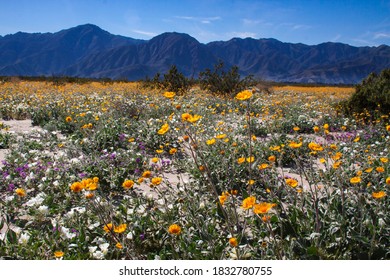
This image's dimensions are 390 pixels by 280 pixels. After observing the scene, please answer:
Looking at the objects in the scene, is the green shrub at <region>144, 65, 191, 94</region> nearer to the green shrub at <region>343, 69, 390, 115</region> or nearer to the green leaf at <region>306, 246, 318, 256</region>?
the green shrub at <region>343, 69, 390, 115</region>

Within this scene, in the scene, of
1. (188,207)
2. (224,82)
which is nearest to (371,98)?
(224,82)

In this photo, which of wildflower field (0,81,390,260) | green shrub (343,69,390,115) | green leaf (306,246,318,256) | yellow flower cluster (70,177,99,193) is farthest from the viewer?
green shrub (343,69,390,115)

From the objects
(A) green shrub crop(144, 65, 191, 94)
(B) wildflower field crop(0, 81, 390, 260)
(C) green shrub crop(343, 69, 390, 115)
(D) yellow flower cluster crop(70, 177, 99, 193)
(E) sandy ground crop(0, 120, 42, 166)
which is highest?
(A) green shrub crop(144, 65, 191, 94)

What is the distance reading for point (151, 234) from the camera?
2463mm

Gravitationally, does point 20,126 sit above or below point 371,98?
below

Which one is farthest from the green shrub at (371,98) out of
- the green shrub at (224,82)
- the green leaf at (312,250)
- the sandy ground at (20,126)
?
the sandy ground at (20,126)

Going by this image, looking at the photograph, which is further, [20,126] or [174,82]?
[174,82]

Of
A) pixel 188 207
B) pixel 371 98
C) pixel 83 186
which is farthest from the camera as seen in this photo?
pixel 371 98

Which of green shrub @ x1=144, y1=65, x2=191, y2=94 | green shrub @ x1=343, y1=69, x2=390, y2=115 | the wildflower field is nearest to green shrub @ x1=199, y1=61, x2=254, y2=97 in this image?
green shrub @ x1=144, y1=65, x2=191, y2=94

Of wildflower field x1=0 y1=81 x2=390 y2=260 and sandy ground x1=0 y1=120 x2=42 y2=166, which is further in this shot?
sandy ground x1=0 y1=120 x2=42 y2=166

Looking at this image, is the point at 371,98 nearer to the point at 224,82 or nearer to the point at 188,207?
the point at 224,82

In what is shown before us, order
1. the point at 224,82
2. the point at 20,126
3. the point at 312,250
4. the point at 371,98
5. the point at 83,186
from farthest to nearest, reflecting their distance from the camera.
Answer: the point at 224,82, the point at 371,98, the point at 20,126, the point at 312,250, the point at 83,186
